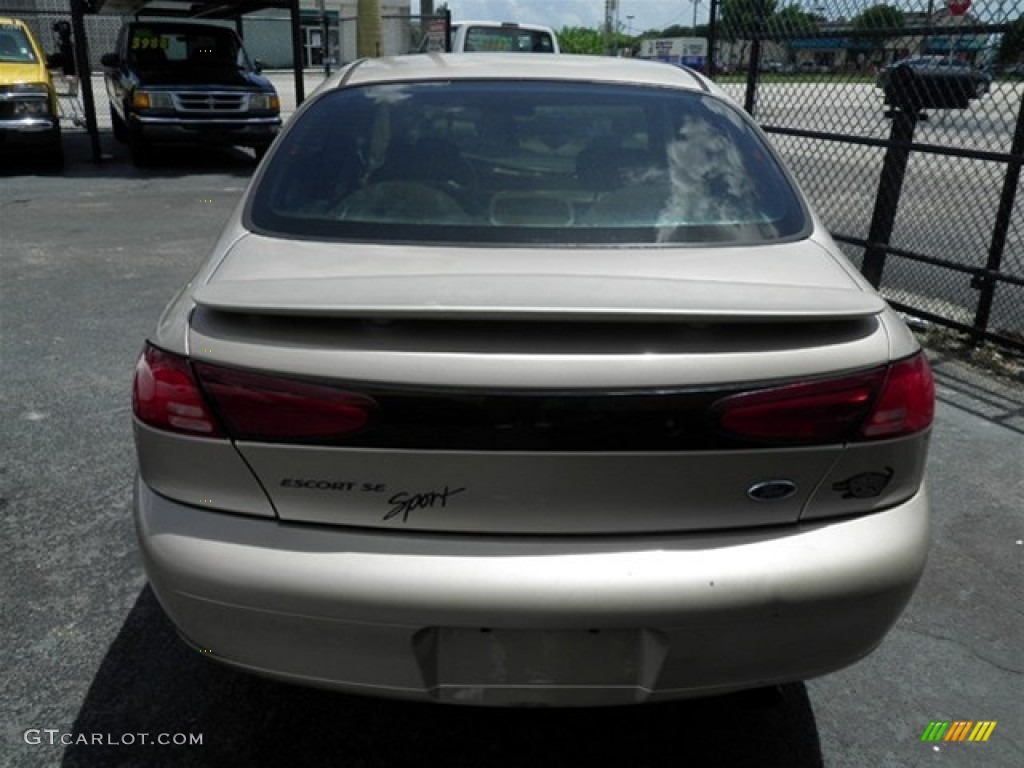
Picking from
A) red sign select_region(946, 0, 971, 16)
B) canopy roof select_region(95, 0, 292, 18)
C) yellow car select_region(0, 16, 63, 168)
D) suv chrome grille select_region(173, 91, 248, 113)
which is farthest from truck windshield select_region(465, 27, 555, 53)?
red sign select_region(946, 0, 971, 16)

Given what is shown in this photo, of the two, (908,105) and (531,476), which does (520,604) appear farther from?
(908,105)

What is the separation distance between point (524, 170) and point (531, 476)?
1135 millimetres

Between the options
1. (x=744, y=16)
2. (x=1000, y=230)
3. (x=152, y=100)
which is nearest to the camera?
(x=1000, y=230)

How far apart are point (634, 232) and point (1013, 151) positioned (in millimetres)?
3791

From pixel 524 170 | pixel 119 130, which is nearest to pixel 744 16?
pixel 524 170

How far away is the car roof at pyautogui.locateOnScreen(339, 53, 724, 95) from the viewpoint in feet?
9.51

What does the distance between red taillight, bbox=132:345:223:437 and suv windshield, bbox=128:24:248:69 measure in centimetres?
1252

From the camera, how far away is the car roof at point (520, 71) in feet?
9.51

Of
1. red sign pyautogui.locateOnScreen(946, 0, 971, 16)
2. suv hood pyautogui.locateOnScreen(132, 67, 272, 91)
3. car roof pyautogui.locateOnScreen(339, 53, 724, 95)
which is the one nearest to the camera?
car roof pyautogui.locateOnScreen(339, 53, 724, 95)

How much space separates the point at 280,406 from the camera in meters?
1.77

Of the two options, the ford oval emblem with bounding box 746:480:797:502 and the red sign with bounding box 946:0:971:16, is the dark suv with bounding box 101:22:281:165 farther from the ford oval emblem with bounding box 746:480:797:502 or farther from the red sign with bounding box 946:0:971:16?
the ford oval emblem with bounding box 746:480:797:502

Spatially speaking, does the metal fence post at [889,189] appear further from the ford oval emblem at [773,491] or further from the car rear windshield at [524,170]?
the ford oval emblem at [773,491]

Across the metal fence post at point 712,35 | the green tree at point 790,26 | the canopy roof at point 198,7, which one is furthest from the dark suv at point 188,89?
the green tree at point 790,26

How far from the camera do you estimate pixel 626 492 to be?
179 centimetres
